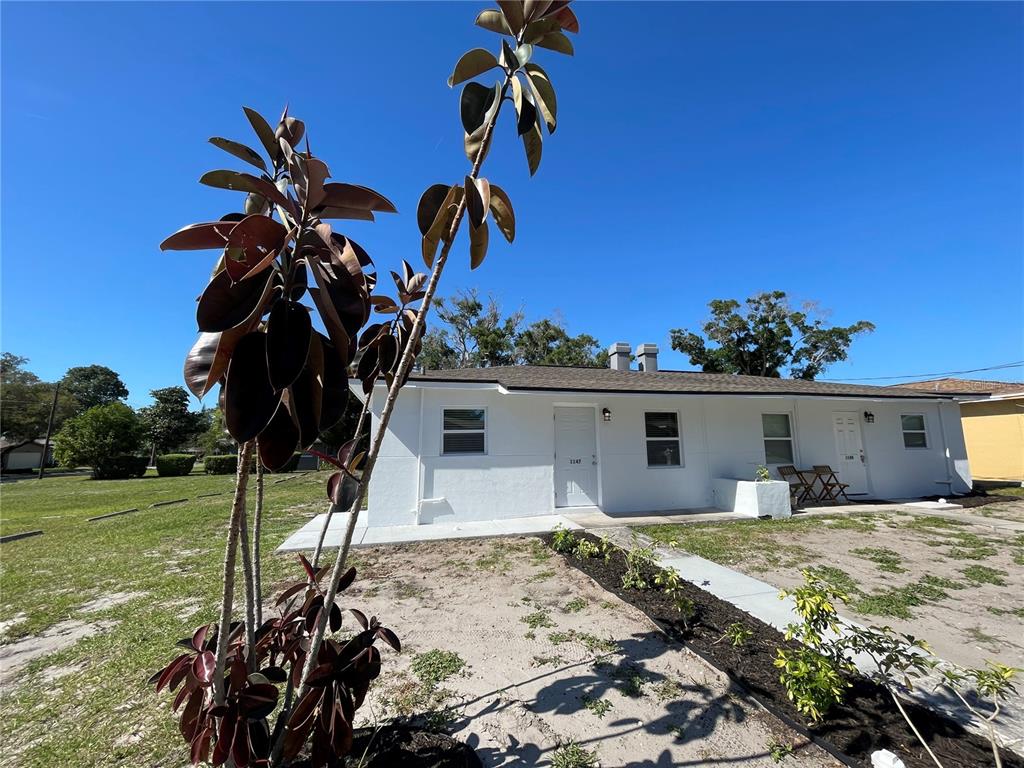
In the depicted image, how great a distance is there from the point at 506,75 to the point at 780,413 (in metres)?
11.4

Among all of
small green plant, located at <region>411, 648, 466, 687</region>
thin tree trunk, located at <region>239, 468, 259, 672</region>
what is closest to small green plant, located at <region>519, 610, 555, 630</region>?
small green plant, located at <region>411, 648, 466, 687</region>

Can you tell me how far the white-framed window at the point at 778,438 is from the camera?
10208 millimetres

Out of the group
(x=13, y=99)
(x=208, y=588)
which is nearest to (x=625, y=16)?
(x=13, y=99)

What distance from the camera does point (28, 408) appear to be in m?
40.0

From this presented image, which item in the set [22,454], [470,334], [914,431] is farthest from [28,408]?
[914,431]

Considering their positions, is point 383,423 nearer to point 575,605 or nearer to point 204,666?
point 204,666

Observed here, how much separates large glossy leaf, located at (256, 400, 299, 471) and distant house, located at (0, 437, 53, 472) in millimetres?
57832

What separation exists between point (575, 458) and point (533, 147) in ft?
26.0

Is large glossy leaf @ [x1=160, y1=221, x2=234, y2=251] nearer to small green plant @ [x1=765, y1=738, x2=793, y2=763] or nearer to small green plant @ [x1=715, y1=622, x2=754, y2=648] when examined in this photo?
small green plant @ [x1=765, y1=738, x2=793, y2=763]

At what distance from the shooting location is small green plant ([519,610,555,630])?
11.9ft

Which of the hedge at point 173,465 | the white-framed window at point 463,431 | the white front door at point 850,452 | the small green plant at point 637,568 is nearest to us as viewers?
the small green plant at point 637,568

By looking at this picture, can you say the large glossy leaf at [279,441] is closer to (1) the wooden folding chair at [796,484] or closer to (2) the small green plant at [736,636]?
(2) the small green plant at [736,636]

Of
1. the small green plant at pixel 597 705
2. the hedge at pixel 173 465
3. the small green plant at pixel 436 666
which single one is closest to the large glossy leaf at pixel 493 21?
the small green plant at pixel 597 705

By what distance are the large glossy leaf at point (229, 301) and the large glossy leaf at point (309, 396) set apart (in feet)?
0.55
